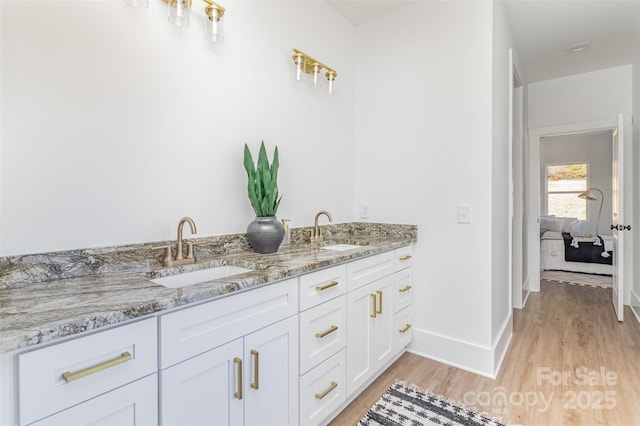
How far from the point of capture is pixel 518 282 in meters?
3.46

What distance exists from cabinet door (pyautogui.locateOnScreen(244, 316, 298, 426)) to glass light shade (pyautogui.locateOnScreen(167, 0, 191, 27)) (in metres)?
1.41

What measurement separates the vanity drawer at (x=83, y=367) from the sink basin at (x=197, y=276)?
49cm

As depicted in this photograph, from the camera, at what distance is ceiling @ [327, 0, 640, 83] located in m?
2.47

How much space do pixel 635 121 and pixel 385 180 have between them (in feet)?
9.82

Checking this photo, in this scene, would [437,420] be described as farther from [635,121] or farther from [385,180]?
[635,121]

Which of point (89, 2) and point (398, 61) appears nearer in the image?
point (89, 2)

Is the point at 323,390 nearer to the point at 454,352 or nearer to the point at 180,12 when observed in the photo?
the point at 454,352

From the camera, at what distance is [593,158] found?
707 centimetres

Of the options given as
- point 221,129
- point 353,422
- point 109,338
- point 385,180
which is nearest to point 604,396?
point 353,422

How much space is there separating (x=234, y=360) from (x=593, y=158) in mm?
8817

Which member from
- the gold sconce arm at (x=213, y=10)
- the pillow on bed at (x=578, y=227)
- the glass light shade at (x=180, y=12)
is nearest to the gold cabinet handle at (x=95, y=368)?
the glass light shade at (x=180, y=12)

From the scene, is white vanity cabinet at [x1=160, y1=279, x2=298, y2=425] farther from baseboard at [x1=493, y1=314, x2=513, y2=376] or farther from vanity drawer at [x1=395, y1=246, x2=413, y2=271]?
baseboard at [x1=493, y1=314, x2=513, y2=376]

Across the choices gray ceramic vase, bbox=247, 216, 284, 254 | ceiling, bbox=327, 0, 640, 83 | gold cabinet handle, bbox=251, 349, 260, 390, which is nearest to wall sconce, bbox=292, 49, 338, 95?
ceiling, bbox=327, 0, 640, 83

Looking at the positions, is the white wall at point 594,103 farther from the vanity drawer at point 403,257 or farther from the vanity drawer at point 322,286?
the vanity drawer at point 322,286
